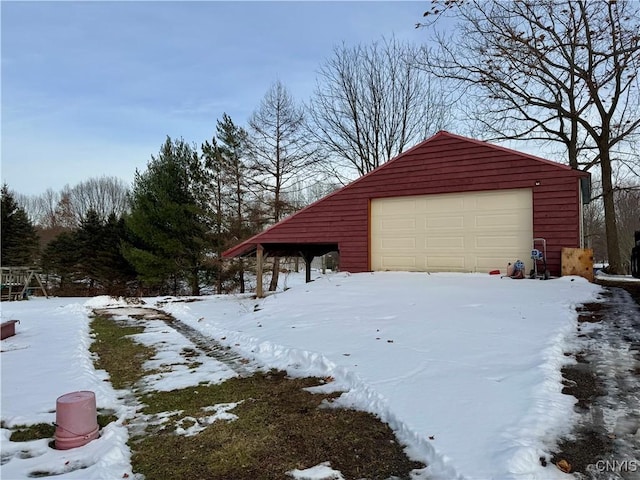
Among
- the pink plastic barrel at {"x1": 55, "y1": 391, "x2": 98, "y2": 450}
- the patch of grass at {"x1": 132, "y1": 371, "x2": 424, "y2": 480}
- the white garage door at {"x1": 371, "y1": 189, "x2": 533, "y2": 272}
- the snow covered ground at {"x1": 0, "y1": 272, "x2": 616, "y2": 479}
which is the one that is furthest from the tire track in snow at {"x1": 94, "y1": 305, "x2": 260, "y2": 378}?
the white garage door at {"x1": 371, "y1": 189, "x2": 533, "y2": 272}

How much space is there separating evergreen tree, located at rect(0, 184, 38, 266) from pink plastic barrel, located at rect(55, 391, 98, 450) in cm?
3228

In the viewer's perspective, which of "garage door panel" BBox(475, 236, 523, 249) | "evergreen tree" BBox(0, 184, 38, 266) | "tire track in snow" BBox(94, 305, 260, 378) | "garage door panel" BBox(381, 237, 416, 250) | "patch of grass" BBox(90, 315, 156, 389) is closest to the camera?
"patch of grass" BBox(90, 315, 156, 389)

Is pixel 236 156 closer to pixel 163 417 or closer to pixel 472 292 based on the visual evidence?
pixel 472 292

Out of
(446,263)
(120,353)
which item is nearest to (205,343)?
(120,353)

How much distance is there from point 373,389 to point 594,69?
54.1ft

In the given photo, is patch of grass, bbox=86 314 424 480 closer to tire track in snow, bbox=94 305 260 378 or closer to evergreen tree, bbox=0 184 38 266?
tire track in snow, bbox=94 305 260 378

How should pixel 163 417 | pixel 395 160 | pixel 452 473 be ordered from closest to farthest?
1. pixel 452 473
2. pixel 163 417
3. pixel 395 160

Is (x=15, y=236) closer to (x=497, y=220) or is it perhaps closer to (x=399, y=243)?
(x=399, y=243)

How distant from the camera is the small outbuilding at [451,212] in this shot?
33.9 feet

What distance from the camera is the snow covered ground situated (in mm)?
2900

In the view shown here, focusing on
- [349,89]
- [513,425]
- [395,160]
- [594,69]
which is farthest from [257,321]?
[349,89]

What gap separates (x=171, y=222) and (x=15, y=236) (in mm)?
16021

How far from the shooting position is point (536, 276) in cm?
997

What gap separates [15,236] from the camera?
29.9 m
